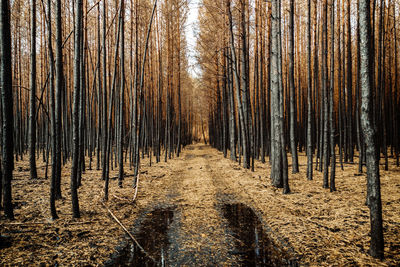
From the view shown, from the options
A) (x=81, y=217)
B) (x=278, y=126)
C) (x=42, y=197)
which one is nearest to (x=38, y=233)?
(x=81, y=217)

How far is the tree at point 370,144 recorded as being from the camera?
232 cm

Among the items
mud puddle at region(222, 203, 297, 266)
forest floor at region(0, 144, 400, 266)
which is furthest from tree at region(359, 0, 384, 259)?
mud puddle at region(222, 203, 297, 266)

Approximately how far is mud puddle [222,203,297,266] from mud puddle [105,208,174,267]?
0.87 metres

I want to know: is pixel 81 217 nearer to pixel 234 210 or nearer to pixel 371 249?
pixel 234 210

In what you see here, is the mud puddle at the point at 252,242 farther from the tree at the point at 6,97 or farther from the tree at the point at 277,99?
the tree at the point at 6,97

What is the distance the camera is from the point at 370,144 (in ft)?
7.72

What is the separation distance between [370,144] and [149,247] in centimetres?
272

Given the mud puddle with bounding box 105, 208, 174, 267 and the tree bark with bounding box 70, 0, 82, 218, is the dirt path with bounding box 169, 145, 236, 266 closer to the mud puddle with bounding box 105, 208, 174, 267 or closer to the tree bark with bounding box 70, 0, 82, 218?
the mud puddle with bounding box 105, 208, 174, 267

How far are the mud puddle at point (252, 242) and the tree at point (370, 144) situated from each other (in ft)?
2.91

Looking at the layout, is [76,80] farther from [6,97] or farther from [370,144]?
[370,144]

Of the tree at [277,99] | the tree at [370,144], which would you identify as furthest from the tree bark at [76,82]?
the tree at [277,99]

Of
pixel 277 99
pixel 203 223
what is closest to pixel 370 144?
pixel 203 223

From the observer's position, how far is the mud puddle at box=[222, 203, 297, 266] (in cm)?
241

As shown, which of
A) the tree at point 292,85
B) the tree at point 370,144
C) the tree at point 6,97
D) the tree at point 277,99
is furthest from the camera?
the tree at point 292,85
